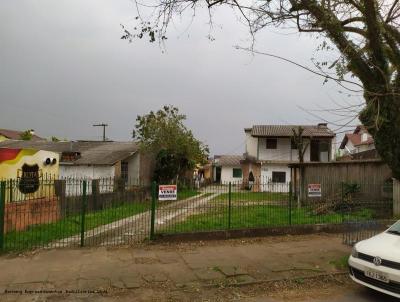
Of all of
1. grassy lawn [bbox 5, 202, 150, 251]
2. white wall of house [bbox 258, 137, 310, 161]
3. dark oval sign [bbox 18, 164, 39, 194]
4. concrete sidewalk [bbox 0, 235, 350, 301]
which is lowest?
concrete sidewalk [bbox 0, 235, 350, 301]

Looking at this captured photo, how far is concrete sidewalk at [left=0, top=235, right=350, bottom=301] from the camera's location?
7.70 m

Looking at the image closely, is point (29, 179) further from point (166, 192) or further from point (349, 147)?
point (349, 147)

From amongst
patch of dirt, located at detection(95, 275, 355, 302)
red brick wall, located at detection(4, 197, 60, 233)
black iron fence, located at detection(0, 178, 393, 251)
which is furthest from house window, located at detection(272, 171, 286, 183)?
patch of dirt, located at detection(95, 275, 355, 302)

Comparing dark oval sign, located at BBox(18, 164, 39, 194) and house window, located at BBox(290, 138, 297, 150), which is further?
house window, located at BBox(290, 138, 297, 150)

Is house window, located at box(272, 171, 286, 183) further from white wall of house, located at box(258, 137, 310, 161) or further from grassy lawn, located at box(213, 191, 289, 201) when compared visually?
grassy lawn, located at box(213, 191, 289, 201)

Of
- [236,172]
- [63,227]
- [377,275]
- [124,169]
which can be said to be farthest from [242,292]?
[236,172]

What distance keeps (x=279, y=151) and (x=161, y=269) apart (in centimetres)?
3639

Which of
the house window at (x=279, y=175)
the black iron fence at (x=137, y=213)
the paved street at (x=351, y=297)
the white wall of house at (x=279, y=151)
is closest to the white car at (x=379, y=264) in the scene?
the paved street at (x=351, y=297)

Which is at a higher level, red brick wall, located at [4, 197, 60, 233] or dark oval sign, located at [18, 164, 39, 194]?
dark oval sign, located at [18, 164, 39, 194]

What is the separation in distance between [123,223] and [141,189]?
4.33ft

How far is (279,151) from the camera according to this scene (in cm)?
4444

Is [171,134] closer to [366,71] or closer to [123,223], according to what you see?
[123,223]

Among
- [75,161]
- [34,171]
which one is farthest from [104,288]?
[75,161]

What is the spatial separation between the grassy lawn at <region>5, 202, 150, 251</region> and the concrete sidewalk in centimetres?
118
